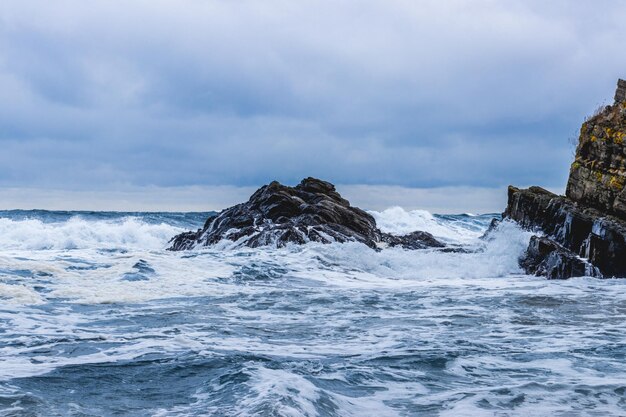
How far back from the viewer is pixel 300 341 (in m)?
9.48

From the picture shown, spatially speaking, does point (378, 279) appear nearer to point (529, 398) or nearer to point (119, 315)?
point (119, 315)

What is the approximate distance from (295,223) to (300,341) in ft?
53.2

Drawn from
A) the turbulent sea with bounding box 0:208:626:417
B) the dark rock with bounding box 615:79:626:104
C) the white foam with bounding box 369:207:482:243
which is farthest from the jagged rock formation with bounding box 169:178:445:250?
the white foam with bounding box 369:207:482:243

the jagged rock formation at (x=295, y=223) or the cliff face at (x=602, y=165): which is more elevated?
the cliff face at (x=602, y=165)

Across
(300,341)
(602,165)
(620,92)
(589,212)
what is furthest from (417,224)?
(300,341)

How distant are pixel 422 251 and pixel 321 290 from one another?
357 inches

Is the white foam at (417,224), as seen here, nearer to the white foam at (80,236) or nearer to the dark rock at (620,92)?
the white foam at (80,236)

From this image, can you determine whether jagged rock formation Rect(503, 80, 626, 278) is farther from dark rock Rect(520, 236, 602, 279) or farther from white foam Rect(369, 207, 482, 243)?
white foam Rect(369, 207, 482, 243)

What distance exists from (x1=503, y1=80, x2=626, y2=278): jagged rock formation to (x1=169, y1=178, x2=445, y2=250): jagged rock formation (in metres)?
6.29

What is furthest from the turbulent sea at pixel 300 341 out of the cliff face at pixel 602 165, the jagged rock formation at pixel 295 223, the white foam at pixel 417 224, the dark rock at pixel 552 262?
the white foam at pixel 417 224

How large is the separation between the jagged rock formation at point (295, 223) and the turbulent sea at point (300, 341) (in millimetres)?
5002

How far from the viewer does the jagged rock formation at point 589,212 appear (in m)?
16.8

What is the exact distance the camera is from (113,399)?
6.45 m

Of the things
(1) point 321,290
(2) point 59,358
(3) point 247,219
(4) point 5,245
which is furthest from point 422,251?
(4) point 5,245
